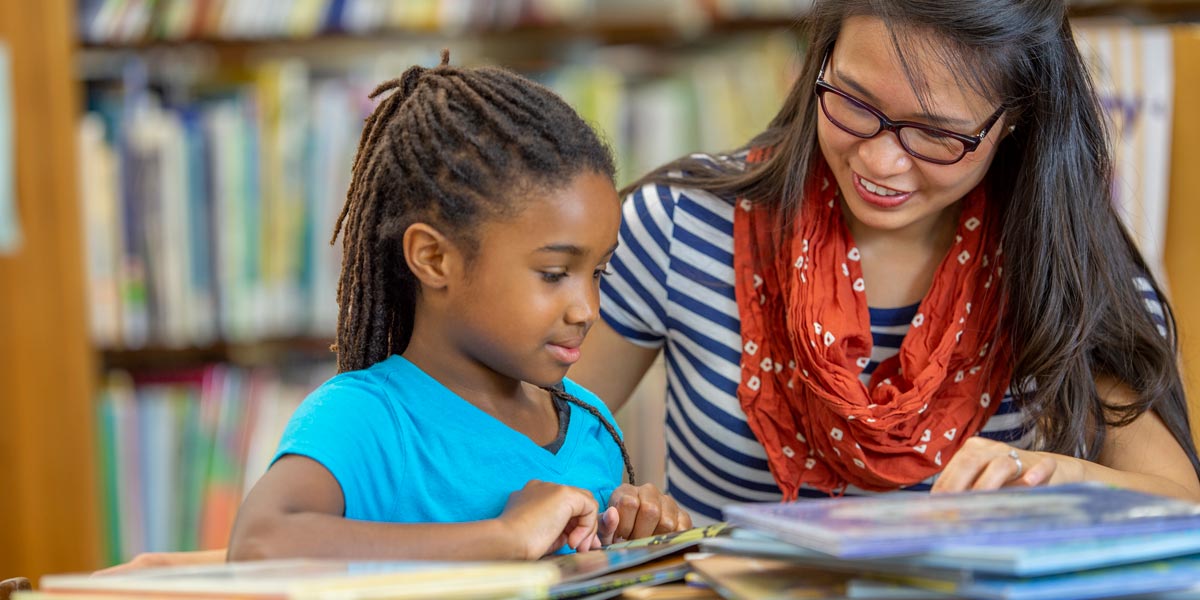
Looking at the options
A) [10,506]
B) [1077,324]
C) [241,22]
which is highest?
[241,22]

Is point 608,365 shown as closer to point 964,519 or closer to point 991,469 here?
point 991,469

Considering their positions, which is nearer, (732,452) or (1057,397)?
(1057,397)

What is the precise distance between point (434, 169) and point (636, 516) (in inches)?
12.2

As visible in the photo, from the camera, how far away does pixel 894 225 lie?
3.97 ft

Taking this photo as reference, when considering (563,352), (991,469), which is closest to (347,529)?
(563,352)

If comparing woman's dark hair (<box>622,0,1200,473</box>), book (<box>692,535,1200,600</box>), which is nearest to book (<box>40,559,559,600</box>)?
book (<box>692,535,1200,600</box>)

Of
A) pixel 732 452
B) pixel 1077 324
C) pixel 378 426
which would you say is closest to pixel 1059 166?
pixel 1077 324

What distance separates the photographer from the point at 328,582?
0.65 metres

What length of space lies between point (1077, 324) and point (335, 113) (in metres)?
1.26

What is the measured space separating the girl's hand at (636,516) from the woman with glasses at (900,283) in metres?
0.32

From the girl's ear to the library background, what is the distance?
1127mm

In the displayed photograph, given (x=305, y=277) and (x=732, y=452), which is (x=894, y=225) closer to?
(x=732, y=452)

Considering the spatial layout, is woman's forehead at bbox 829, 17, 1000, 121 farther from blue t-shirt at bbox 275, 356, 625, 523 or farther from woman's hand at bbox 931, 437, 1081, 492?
blue t-shirt at bbox 275, 356, 625, 523

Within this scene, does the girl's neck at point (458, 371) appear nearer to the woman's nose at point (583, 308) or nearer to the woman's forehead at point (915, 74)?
the woman's nose at point (583, 308)
